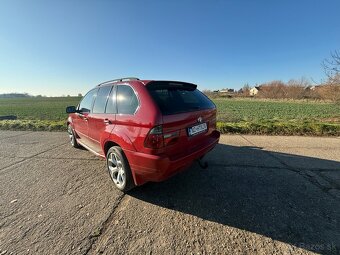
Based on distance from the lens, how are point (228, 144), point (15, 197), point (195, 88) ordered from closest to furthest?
point (15, 197)
point (195, 88)
point (228, 144)

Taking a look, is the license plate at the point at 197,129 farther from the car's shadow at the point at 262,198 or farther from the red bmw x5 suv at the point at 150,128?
the car's shadow at the point at 262,198

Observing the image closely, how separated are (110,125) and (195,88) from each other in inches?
69.0

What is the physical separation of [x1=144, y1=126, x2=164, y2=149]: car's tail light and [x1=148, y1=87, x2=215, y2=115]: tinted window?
10.5 inches

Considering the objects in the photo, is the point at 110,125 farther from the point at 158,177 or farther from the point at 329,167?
the point at 329,167

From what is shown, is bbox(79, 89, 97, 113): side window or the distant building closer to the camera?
bbox(79, 89, 97, 113): side window

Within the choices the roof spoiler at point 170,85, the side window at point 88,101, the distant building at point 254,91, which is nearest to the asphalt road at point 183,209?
the side window at point 88,101

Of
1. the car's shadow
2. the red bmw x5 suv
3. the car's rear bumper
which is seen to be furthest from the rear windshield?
the car's shadow

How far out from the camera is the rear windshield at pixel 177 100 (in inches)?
107

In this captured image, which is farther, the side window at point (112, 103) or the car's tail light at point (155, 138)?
the side window at point (112, 103)

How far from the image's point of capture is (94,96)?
426 centimetres

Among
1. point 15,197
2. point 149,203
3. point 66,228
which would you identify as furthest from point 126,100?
point 15,197

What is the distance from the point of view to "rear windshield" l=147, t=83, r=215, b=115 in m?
2.72

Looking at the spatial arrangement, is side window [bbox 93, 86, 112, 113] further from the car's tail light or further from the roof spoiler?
the car's tail light

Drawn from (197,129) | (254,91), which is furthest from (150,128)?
(254,91)
